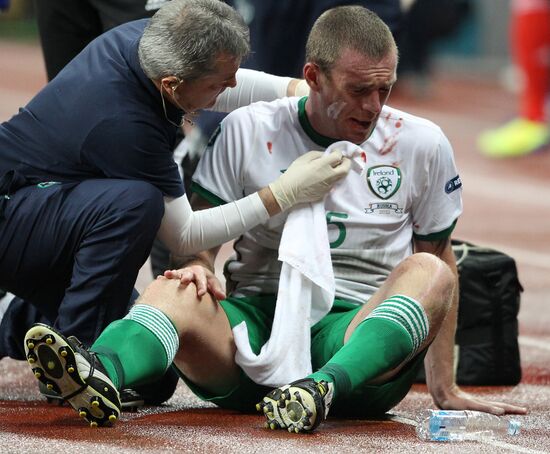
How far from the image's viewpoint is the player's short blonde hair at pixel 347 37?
4.25 meters

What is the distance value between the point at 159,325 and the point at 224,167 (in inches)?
25.3

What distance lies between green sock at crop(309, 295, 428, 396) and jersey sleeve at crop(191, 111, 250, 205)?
66 centimetres

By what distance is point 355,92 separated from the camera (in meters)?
4.26

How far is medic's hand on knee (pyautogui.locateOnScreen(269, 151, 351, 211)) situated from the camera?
170 inches

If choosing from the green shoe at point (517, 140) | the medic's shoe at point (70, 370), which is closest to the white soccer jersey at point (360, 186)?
the medic's shoe at point (70, 370)

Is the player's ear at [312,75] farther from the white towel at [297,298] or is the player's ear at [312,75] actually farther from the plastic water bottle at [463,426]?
the plastic water bottle at [463,426]

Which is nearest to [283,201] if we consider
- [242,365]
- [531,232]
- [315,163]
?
[315,163]

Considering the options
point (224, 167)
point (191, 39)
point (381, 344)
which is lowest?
point (381, 344)

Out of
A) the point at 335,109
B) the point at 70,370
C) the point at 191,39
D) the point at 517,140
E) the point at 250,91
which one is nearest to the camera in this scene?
the point at 70,370

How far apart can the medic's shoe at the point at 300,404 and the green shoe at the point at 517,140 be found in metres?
9.41

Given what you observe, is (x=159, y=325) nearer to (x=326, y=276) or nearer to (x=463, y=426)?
(x=326, y=276)

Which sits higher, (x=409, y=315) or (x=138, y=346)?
(x=409, y=315)

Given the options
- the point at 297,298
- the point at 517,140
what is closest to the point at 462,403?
the point at 297,298

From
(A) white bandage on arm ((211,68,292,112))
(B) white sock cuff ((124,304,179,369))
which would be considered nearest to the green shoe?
(A) white bandage on arm ((211,68,292,112))
